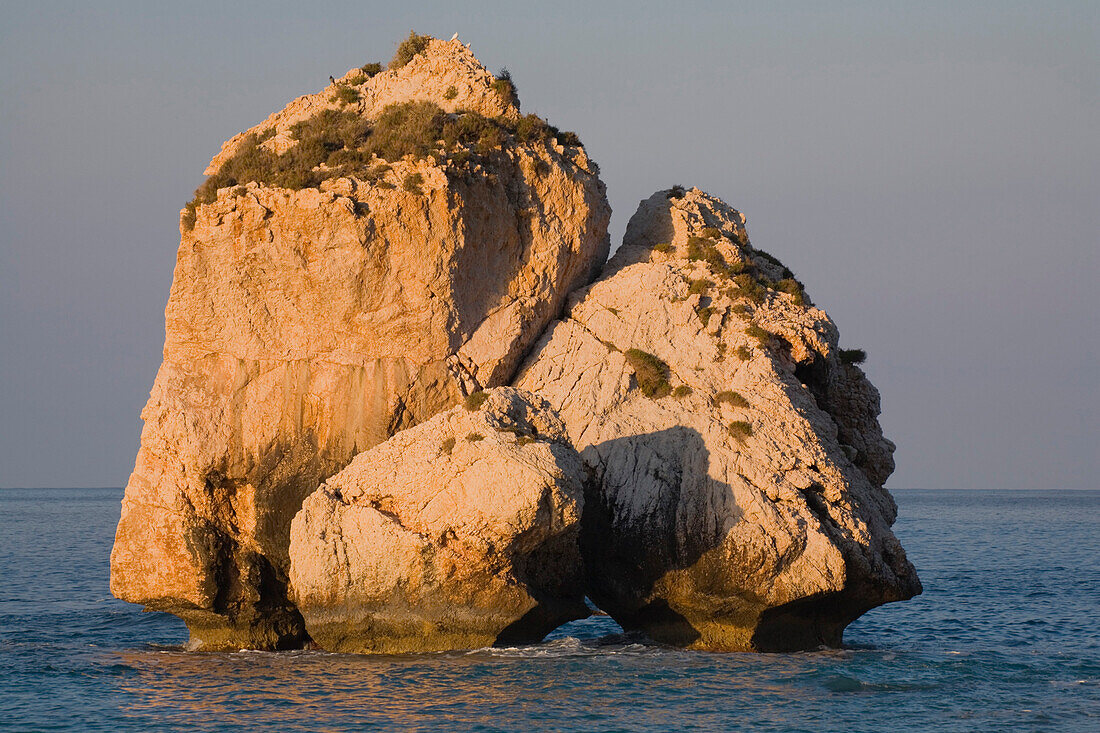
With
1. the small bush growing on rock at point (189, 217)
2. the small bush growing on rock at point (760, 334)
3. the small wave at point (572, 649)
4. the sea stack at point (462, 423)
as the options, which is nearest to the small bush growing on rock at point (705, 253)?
the sea stack at point (462, 423)

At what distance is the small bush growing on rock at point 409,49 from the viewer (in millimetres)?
34094

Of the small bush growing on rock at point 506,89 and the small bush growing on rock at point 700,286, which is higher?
the small bush growing on rock at point 506,89

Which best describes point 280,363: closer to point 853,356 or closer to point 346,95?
point 346,95

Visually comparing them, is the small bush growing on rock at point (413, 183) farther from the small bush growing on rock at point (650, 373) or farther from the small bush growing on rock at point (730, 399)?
the small bush growing on rock at point (730, 399)

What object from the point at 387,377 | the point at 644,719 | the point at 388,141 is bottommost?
the point at 644,719

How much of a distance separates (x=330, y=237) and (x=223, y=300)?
138 inches

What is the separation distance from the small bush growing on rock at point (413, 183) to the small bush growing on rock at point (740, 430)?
988cm

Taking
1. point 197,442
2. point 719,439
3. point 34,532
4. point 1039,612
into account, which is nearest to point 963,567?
point 1039,612

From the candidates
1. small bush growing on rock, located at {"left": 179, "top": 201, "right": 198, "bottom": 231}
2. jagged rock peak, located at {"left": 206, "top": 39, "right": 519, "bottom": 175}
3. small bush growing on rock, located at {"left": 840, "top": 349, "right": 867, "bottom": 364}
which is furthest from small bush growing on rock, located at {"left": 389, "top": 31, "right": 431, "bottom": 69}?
small bush growing on rock, located at {"left": 840, "top": 349, "right": 867, "bottom": 364}

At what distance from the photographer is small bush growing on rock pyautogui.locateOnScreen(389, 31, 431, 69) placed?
1342 inches

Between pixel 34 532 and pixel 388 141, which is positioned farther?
pixel 34 532

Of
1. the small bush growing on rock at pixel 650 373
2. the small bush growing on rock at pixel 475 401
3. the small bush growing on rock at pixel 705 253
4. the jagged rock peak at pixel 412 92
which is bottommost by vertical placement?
the small bush growing on rock at pixel 475 401

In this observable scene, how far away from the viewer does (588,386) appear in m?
30.1

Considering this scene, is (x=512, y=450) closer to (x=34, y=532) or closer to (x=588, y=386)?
(x=588, y=386)
